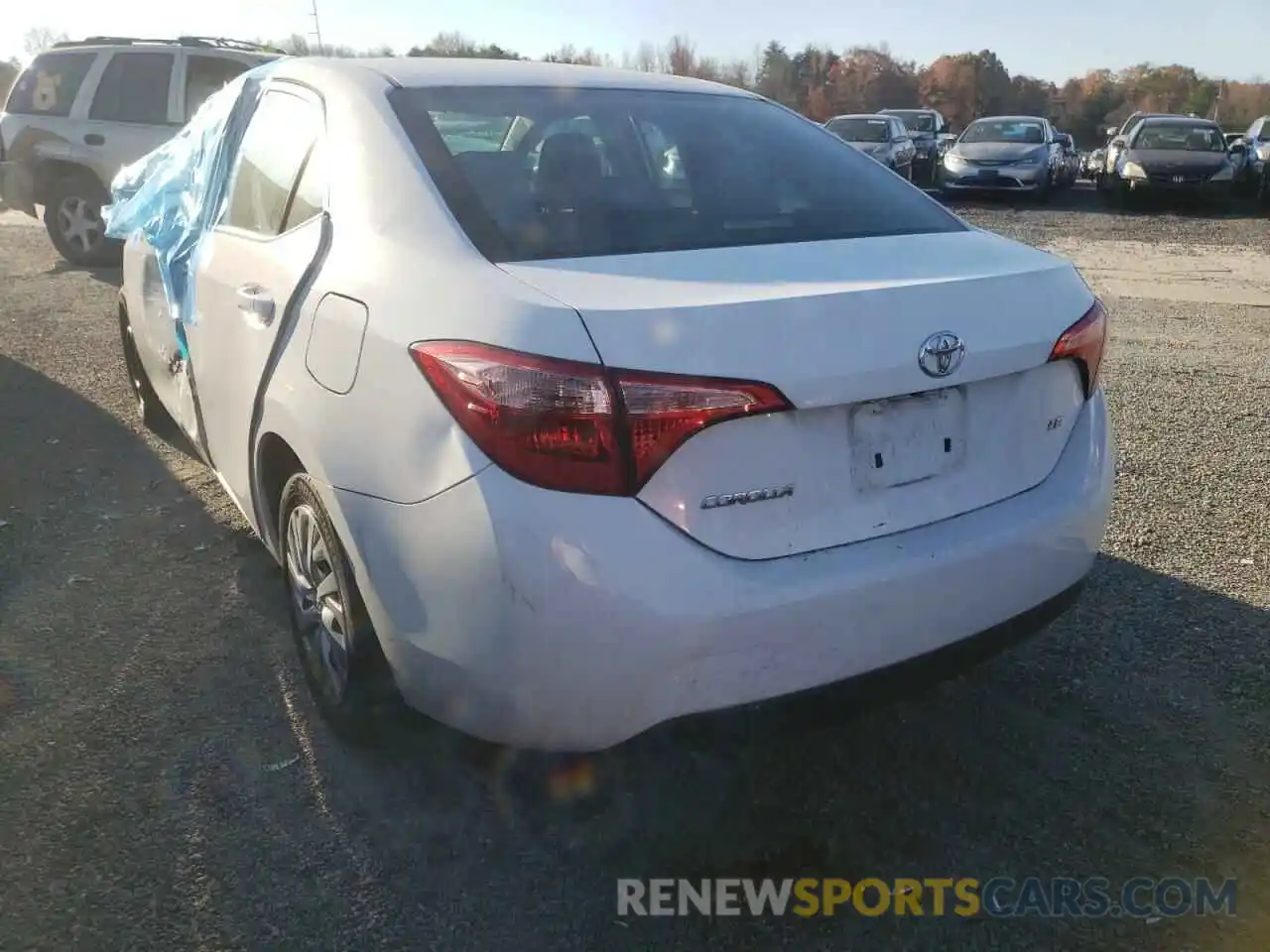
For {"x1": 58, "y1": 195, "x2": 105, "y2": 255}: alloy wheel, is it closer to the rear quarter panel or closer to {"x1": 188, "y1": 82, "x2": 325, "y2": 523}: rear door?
{"x1": 188, "y1": 82, "x2": 325, "y2": 523}: rear door

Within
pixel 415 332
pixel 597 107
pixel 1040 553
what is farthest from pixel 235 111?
pixel 1040 553

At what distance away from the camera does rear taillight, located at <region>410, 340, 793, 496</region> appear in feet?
6.18

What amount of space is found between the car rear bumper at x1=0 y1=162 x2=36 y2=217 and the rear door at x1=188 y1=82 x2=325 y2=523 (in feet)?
27.4

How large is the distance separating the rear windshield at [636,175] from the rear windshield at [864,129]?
59.6 feet

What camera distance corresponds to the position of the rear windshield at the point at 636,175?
238 cm

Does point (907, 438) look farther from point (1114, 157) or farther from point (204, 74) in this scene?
point (1114, 157)

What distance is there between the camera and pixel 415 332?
6.84ft

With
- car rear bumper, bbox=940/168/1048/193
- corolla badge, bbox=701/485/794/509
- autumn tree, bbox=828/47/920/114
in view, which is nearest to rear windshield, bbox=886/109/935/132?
car rear bumper, bbox=940/168/1048/193

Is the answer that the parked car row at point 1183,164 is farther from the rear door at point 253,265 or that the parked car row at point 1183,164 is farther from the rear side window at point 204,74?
the rear door at point 253,265

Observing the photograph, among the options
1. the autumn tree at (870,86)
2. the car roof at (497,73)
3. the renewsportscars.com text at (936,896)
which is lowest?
the renewsportscars.com text at (936,896)

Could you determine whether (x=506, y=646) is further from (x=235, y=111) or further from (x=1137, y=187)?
(x=1137, y=187)

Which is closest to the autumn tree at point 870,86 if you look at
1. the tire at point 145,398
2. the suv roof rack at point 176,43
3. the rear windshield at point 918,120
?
the rear windshield at point 918,120

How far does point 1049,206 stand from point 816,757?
58.4 feet

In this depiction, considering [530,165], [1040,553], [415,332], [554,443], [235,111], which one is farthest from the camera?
[235,111]
